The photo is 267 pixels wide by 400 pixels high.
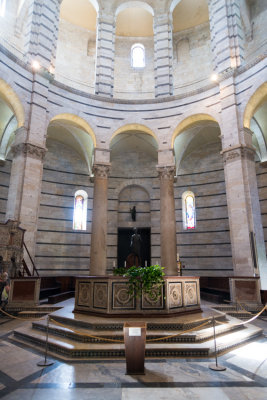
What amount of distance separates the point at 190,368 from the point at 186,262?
503 inches

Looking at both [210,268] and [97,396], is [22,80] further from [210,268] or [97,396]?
[210,268]

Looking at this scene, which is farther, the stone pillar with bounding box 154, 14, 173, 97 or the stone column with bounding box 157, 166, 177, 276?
the stone pillar with bounding box 154, 14, 173, 97

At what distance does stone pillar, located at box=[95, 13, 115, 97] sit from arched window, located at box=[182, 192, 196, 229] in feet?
27.0

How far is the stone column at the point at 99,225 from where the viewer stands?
13320 mm

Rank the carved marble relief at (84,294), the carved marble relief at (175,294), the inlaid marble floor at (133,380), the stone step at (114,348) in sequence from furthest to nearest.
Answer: the carved marble relief at (84,294) → the carved marble relief at (175,294) → the stone step at (114,348) → the inlaid marble floor at (133,380)

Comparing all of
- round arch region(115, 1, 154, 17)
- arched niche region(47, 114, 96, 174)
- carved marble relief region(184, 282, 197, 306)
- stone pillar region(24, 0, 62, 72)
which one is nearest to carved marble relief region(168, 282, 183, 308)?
carved marble relief region(184, 282, 197, 306)

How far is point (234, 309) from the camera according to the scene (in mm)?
10133

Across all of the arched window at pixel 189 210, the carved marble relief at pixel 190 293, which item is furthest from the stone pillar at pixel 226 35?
the carved marble relief at pixel 190 293

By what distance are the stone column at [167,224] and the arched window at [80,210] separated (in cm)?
621

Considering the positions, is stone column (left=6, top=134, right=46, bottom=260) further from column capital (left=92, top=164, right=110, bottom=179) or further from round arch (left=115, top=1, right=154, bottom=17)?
round arch (left=115, top=1, right=154, bottom=17)

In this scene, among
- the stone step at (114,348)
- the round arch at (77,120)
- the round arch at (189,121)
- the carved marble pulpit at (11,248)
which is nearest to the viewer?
the stone step at (114,348)

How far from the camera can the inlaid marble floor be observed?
3.64 meters

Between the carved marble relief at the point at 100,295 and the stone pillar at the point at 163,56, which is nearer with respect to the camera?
the carved marble relief at the point at 100,295

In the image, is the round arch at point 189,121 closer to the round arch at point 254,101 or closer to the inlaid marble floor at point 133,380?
the round arch at point 254,101
